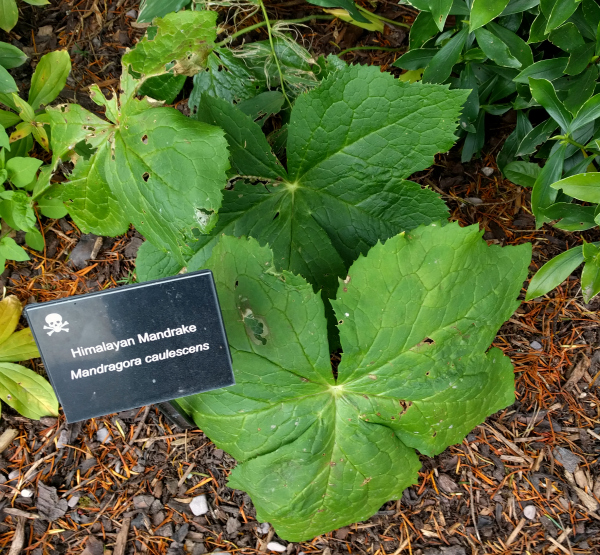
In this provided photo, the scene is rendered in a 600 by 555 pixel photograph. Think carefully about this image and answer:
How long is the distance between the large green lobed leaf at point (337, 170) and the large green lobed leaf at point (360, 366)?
250 millimetres

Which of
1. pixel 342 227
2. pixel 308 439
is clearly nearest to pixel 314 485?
pixel 308 439

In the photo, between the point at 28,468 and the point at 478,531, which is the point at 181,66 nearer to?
the point at 28,468

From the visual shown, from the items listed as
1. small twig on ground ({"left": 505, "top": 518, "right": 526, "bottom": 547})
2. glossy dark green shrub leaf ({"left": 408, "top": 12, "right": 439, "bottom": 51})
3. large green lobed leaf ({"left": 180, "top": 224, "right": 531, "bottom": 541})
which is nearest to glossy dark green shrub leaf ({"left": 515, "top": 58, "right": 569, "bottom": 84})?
glossy dark green shrub leaf ({"left": 408, "top": 12, "right": 439, "bottom": 51})

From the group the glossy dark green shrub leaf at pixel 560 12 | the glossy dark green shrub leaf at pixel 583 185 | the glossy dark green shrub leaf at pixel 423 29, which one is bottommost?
the glossy dark green shrub leaf at pixel 583 185

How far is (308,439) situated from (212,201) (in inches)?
31.7

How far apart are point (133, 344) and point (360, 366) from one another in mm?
704

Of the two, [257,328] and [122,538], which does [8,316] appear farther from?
[257,328]

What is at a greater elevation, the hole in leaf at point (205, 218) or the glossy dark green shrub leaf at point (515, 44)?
the glossy dark green shrub leaf at point (515, 44)

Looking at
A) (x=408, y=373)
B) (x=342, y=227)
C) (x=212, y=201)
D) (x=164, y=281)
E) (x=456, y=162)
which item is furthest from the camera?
(x=456, y=162)

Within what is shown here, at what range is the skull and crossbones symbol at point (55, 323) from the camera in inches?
49.7

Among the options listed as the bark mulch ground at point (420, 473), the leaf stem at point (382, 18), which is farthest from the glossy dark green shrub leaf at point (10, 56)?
the leaf stem at point (382, 18)

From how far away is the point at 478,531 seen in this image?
205cm

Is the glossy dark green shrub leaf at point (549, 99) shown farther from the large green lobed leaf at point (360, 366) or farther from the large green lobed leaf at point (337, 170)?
the large green lobed leaf at point (360, 366)

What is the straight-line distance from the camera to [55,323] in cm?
127
